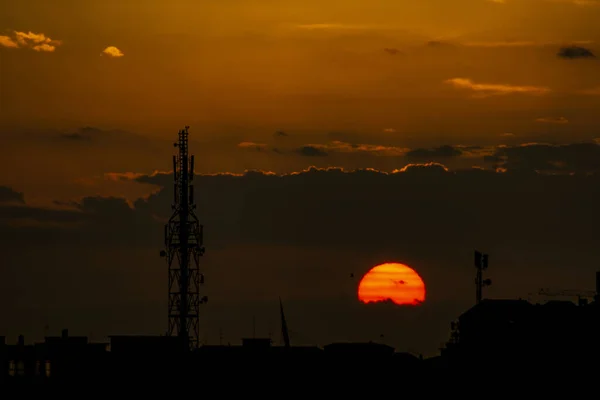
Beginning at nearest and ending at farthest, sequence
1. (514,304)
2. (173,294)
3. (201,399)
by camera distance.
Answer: (201,399) → (173,294) → (514,304)

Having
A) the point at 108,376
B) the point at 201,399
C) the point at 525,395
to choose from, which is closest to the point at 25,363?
the point at 108,376

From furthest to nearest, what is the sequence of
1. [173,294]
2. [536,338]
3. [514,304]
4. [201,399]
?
[514,304], [173,294], [536,338], [201,399]

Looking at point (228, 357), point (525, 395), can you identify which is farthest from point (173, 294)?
point (525, 395)

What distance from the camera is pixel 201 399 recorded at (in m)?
139

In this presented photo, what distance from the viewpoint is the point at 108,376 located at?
14225cm

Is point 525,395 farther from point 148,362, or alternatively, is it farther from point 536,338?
point 148,362

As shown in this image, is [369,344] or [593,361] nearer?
[593,361]

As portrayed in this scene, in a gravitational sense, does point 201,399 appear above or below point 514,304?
below

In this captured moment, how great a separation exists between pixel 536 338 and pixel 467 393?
1256 cm

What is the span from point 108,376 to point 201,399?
1032 centimetres

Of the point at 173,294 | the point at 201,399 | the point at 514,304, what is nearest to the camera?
the point at 201,399

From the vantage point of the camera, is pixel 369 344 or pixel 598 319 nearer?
pixel 598 319

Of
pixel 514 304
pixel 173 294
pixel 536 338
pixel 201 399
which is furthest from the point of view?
pixel 514 304

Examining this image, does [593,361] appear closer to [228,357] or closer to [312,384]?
[312,384]
